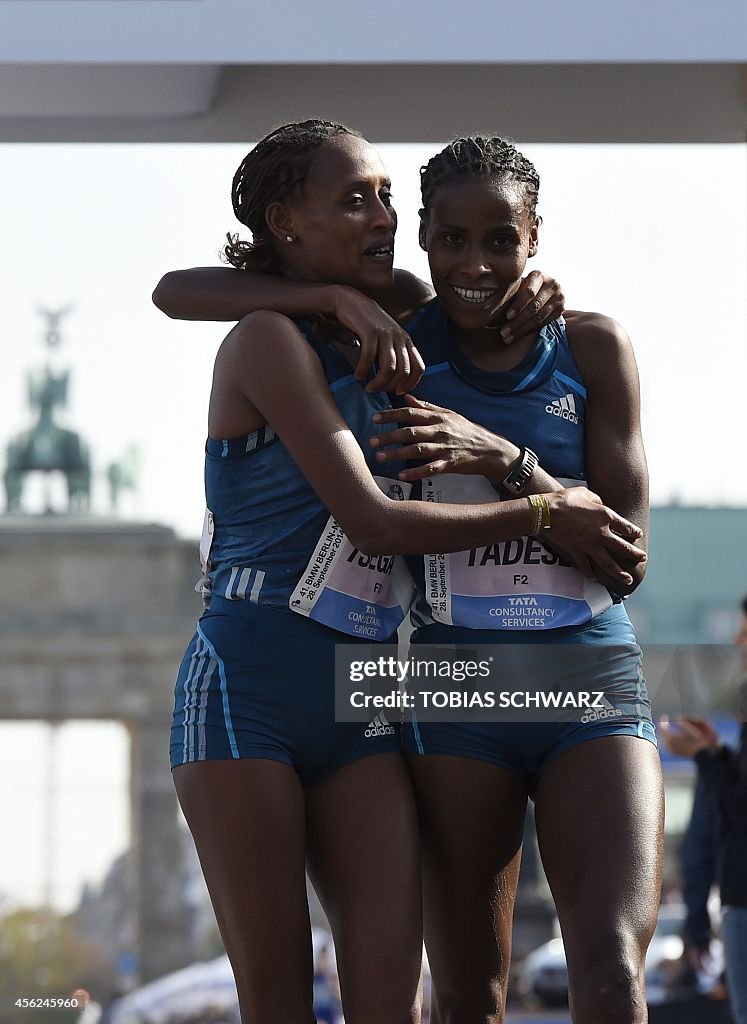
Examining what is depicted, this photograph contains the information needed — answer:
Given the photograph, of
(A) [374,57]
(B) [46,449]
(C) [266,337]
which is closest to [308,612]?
(C) [266,337]

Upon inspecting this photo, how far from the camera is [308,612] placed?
9.41ft

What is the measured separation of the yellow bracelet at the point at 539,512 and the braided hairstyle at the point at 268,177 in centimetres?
72

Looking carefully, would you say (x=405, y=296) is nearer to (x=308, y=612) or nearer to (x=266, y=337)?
(x=266, y=337)

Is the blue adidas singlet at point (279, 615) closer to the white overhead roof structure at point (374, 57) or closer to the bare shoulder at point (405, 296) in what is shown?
the bare shoulder at point (405, 296)

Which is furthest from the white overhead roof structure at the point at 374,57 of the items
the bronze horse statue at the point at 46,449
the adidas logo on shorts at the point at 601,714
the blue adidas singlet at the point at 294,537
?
the bronze horse statue at the point at 46,449

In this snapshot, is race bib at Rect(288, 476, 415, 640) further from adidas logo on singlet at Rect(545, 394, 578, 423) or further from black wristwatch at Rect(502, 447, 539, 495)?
adidas logo on singlet at Rect(545, 394, 578, 423)

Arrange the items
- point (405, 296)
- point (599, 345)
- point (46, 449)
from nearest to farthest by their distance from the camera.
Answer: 1. point (599, 345)
2. point (405, 296)
3. point (46, 449)

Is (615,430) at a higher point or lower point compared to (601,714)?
higher

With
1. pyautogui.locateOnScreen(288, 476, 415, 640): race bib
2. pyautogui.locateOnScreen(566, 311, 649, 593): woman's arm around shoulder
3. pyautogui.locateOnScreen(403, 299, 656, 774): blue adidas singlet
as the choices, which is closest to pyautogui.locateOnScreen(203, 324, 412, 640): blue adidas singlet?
pyautogui.locateOnScreen(288, 476, 415, 640): race bib

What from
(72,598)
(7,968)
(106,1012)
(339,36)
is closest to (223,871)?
(339,36)

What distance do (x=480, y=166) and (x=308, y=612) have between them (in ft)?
2.85

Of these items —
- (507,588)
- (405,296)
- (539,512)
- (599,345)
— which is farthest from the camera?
(405,296)

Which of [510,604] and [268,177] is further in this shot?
[268,177]

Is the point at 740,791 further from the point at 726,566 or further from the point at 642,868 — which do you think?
the point at 726,566
